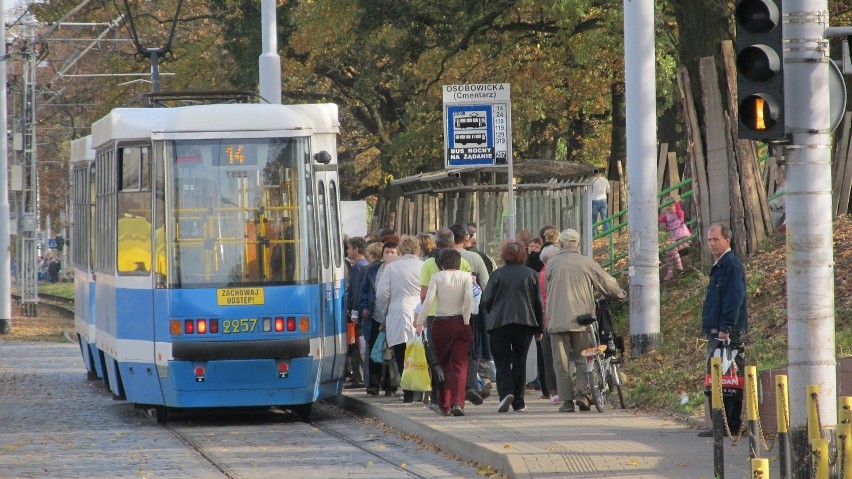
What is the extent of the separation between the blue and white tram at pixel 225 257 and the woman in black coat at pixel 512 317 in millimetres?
1837

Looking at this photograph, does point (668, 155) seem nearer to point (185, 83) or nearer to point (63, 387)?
point (63, 387)

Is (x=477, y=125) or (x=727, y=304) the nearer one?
(x=727, y=304)

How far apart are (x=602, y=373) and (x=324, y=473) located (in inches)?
143

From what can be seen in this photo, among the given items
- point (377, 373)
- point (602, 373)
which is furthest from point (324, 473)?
point (377, 373)

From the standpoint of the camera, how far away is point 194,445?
13.7 metres

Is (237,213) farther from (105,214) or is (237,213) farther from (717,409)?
(717,409)

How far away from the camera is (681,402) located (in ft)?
46.3

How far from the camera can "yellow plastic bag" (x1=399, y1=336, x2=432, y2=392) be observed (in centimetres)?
1507

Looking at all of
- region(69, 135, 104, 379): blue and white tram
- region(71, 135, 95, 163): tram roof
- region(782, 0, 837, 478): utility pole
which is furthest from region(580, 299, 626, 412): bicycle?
region(71, 135, 95, 163): tram roof

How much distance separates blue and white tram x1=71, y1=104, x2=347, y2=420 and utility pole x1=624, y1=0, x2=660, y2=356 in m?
3.22

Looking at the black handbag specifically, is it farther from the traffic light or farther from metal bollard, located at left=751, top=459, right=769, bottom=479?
metal bollard, located at left=751, top=459, right=769, bottom=479

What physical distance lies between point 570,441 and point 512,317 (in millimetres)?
2418

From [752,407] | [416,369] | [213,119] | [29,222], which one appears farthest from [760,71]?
[29,222]

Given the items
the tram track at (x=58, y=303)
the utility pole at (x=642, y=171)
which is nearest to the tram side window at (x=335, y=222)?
the utility pole at (x=642, y=171)
